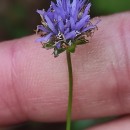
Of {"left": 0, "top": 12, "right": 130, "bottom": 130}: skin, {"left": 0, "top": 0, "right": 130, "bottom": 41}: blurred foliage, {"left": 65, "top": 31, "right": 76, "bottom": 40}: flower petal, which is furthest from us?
{"left": 0, "top": 0, "right": 130, "bottom": 41}: blurred foliage

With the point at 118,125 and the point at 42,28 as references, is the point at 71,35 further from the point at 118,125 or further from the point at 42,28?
the point at 118,125

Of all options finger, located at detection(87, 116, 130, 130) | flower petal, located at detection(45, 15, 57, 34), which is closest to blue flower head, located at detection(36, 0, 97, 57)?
flower petal, located at detection(45, 15, 57, 34)

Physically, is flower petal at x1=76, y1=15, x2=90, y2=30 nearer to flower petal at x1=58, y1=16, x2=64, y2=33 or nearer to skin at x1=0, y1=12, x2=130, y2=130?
flower petal at x1=58, y1=16, x2=64, y2=33

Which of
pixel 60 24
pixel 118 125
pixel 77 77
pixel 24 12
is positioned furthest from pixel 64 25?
pixel 24 12

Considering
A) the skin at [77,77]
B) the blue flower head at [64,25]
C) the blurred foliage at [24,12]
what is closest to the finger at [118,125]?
the skin at [77,77]

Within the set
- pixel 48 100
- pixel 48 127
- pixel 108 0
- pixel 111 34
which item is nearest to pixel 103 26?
pixel 111 34

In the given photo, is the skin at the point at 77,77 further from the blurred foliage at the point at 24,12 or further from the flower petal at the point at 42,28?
the blurred foliage at the point at 24,12
